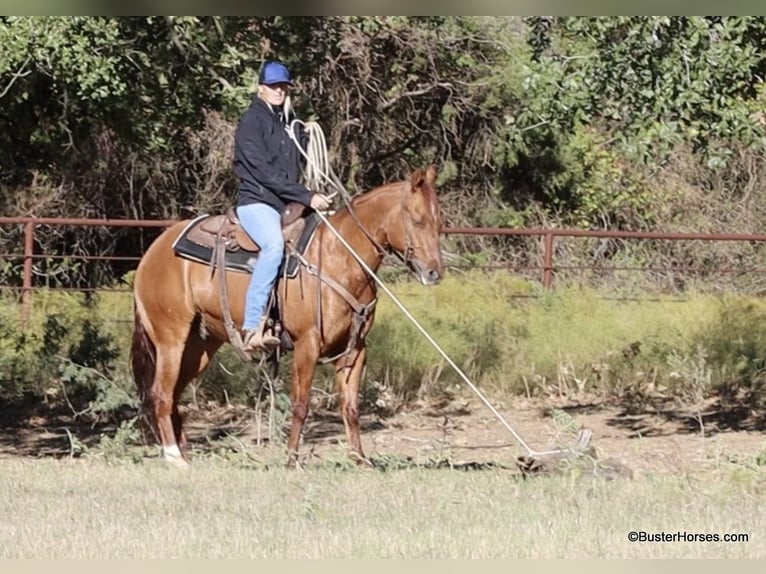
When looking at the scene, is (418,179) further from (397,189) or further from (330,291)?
(330,291)

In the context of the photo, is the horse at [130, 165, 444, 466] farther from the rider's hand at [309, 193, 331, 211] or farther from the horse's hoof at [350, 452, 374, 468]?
the rider's hand at [309, 193, 331, 211]

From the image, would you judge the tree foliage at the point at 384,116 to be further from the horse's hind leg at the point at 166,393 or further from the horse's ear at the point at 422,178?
the horse's hind leg at the point at 166,393

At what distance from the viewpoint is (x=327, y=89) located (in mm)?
22203

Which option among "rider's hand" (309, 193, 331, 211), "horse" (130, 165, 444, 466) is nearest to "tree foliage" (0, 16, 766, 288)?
"horse" (130, 165, 444, 466)

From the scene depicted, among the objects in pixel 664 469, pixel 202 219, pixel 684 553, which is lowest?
pixel 664 469

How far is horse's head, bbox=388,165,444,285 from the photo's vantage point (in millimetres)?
9984

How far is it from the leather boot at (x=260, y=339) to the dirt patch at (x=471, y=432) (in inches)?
55.8

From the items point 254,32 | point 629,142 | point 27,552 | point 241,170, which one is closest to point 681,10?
point 629,142

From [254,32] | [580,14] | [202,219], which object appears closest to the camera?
[580,14]

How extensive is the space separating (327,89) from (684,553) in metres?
16.2

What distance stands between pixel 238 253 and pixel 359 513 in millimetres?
3164

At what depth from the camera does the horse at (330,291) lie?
10.1 m

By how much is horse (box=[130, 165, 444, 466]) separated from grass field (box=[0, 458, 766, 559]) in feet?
2.28

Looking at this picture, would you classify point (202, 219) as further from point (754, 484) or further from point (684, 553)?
point (684, 553)
